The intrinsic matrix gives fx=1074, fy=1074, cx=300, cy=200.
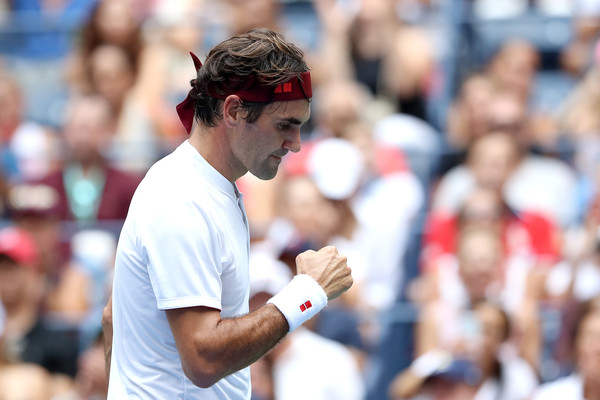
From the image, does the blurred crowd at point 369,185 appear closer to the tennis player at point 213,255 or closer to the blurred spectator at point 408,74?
the blurred spectator at point 408,74

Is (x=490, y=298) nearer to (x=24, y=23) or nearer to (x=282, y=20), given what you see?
(x=282, y=20)

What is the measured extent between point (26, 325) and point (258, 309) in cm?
393

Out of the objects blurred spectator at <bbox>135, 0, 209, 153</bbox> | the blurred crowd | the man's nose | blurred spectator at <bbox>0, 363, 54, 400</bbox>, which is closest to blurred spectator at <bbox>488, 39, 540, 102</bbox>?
the blurred crowd

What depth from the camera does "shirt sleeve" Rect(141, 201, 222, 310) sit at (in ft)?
9.04

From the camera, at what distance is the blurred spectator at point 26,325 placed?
6305 mm

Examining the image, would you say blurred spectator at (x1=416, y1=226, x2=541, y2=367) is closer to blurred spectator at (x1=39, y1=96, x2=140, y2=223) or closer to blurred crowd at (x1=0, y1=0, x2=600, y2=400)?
blurred crowd at (x1=0, y1=0, x2=600, y2=400)

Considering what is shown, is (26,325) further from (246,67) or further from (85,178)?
(246,67)

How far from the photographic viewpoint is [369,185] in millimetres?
7441

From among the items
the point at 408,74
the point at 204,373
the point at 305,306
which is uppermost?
the point at 305,306

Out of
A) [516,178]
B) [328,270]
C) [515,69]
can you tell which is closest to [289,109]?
[328,270]

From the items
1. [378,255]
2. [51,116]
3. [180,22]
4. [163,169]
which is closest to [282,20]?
[180,22]

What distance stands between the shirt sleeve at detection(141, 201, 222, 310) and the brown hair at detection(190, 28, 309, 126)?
0.35 metres

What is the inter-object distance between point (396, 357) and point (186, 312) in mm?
3679

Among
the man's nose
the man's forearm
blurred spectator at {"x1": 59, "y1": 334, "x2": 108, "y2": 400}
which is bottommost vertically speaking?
blurred spectator at {"x1": 59, "y1": 334, "x2": 108, "y2": 400}
